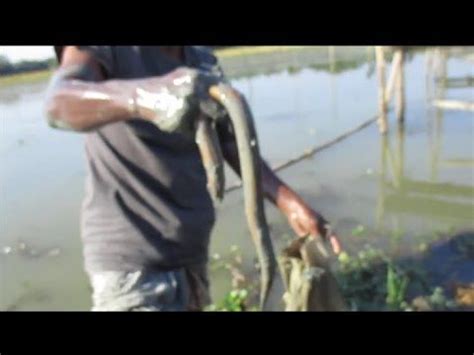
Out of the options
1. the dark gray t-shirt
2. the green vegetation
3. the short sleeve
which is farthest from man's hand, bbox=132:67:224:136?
the green vegetation

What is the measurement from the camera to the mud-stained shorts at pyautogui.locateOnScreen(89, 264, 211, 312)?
188cm

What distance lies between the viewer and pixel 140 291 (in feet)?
6.22

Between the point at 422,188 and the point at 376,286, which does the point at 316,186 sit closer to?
the point at 422,188

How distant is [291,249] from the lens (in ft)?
6.37

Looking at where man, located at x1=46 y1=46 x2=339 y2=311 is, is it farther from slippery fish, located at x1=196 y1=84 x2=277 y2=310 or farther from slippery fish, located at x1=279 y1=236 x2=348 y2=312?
slippery fish, located at x1=196 y1=84 x2=277 y2=310

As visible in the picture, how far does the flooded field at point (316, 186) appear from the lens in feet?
20.4

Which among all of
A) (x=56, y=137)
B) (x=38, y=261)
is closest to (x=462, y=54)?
(x=56, y=137)

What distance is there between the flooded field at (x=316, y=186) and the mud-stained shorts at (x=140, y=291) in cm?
313

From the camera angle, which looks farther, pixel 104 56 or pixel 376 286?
pixel 376 286

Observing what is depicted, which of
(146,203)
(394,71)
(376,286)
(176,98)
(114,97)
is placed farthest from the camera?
(394,71)

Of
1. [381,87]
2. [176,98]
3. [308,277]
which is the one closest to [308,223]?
[308,277]

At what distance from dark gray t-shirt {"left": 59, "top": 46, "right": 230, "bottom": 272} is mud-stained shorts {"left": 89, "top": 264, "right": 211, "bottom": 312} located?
32 mm

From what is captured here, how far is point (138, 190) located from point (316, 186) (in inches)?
243
